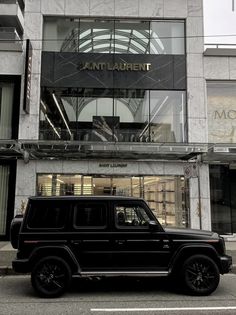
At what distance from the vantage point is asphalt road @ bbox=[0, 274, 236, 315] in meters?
7.18

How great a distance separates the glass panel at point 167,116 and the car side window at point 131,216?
29.7 ft

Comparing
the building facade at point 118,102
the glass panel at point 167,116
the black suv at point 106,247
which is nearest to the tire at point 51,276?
the black suv at point 106,247

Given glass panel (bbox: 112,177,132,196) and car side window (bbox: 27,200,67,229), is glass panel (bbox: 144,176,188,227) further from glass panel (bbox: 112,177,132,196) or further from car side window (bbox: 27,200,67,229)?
car side window (bbox: 27,200,67,229)

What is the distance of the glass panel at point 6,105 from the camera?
1758 cm

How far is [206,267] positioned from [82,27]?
1324 cm

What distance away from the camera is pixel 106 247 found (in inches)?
327

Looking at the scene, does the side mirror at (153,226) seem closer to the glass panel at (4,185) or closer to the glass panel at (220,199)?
the glass panel at (220,199)

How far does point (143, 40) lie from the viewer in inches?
723

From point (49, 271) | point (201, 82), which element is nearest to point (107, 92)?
point (201, 82)

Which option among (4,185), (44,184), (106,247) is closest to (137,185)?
(44,184)

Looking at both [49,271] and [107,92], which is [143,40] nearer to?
[107,92]

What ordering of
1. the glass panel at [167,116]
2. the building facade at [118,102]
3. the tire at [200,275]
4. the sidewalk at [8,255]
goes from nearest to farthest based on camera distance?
the tire at [200,275] < the sidewalk at [8,255] < the building facade at [118,102] < the glass panel at [167,116]

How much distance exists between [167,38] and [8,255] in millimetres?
11478

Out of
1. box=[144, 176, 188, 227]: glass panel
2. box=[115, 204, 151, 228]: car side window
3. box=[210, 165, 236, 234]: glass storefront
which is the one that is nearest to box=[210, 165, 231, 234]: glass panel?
box=[210, 165, 236, 234]: glass storefront
